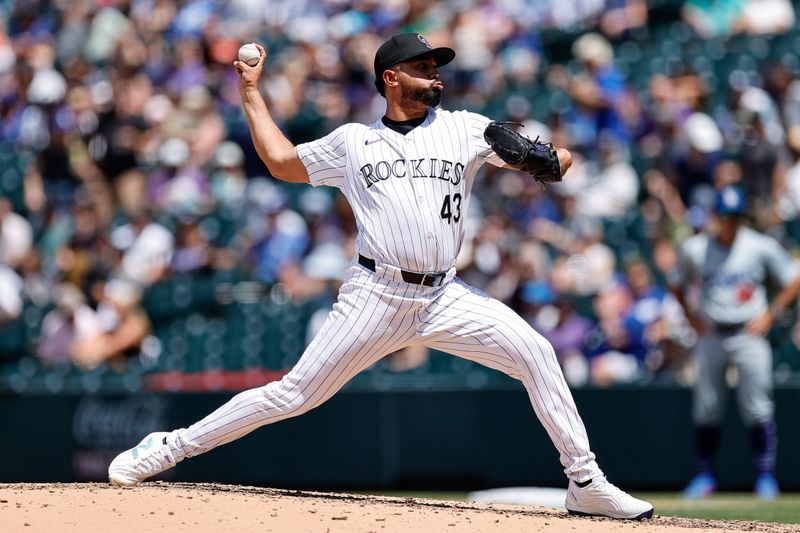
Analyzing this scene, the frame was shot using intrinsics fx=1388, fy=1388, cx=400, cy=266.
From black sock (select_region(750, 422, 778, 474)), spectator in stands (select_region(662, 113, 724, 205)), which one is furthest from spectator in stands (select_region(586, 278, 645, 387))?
spectator in stands (select_region(662, 113, 724, 205))

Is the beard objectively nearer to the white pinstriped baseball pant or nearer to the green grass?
the white pinstriped baseball pant

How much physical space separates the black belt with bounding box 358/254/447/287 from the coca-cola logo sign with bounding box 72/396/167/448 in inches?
193

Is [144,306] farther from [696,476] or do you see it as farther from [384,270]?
[384,270]

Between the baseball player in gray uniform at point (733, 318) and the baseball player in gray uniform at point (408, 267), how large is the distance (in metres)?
3.82

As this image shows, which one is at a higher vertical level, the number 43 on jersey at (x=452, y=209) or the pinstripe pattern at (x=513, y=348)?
the number 43 on jersey at (x=452, y=209)

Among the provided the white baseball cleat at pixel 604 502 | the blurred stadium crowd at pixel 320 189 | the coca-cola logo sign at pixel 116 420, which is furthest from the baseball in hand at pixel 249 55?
the coca-cola logo sign at pixel 116 420

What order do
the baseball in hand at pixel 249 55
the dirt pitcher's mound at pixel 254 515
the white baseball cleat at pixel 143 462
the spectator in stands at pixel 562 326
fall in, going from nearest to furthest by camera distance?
the dirt pitcher's mound at pixel 254 515, the baseball in hand at pixel 249 55, the white baseball cleat at pixel 143 462, the spectator in stands at pixel 562 326

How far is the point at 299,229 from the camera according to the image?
10.9 metres

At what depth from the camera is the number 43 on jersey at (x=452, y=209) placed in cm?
535

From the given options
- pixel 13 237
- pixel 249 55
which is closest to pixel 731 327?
pixel 249 55

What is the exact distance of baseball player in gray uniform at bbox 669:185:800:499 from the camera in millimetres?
9156

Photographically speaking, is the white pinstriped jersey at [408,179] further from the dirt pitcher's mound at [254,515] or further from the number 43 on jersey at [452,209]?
the dirt pitcher's mound at [254,515]

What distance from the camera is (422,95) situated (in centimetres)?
544

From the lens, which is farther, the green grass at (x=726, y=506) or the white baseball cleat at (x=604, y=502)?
the green grass at (x=726, y=506)
